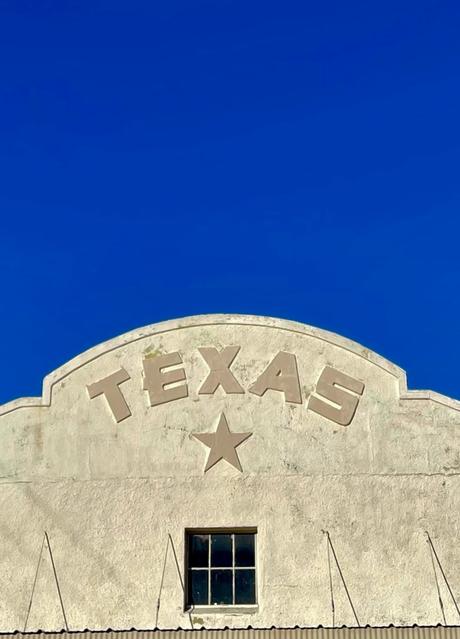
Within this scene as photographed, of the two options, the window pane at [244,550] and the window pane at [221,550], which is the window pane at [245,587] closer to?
the window pane at [244,550]

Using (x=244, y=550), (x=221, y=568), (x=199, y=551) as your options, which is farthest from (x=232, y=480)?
(x=221, y=568)

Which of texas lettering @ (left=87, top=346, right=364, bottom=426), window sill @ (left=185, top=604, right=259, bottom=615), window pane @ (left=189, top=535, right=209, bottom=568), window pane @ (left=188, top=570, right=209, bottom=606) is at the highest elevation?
texas lettering @ (left=87, top=346, right=364, bottom=426)

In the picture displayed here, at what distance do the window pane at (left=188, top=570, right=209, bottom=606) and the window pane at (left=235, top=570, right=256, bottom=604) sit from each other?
47cm

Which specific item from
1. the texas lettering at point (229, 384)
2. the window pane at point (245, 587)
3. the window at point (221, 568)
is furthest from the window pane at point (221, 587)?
the texas lettering at point (229, 384)

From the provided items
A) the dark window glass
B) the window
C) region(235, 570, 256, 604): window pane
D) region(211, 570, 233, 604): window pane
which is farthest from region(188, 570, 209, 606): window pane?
region(235, 570, 256, 604): window pane

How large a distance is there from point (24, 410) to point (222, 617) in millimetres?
4512

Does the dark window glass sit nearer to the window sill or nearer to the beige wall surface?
the beige wall surface

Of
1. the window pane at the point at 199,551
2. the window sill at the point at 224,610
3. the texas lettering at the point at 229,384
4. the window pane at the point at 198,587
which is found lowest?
the window sill at the point at 224,610

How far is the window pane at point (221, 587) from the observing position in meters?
14.6

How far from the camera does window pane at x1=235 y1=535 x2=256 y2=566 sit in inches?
579

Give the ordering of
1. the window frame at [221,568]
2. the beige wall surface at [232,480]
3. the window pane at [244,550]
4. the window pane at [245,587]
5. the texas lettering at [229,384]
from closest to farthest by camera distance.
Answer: the beige wall surface at [232,480]
the window frame at [221,568]
the window pane at [245,587]
the window pane at [244,550]
the texas lettering at [229,384]

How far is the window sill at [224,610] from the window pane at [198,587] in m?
0.11

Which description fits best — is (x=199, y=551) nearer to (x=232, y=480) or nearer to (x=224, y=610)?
(x=224, y=610)

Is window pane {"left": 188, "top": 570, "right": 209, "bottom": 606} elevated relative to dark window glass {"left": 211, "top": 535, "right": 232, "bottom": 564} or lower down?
lower down
